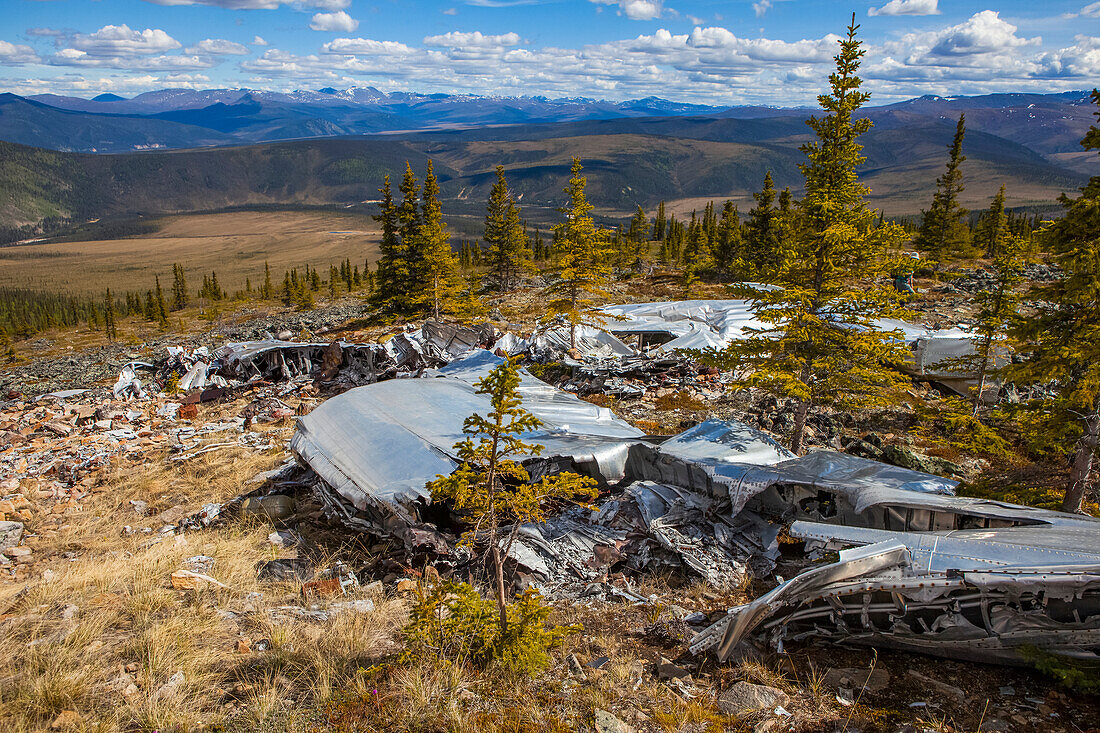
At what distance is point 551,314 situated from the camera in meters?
22.2

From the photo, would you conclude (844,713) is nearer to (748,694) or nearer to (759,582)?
→ (748,694)

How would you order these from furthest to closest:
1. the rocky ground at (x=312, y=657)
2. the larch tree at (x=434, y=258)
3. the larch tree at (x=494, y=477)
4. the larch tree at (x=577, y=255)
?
the larch tree at (x=434, y=258)
the larch tree at (x=577, y=255)
the larch tree at (x=494, y=477)
the rocky ground at (x=312, y=657)

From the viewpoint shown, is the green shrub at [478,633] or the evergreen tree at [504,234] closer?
the green shrub at [478,633]

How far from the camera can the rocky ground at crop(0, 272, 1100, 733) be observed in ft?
14.6

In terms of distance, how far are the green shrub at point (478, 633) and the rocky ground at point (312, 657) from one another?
0.20 meters

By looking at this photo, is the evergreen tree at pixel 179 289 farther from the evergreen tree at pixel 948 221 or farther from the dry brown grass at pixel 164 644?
the evergreen tree at pixel 948 221

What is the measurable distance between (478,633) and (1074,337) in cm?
866

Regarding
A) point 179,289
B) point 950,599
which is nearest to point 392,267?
point 950,599

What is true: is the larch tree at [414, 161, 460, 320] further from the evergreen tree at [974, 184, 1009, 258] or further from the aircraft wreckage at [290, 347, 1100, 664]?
the evergreen tree at [974, 184, 1009, 258]

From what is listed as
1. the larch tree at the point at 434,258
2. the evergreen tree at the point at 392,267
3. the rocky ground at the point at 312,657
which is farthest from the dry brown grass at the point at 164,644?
the evergreen tree at the point at 392,267

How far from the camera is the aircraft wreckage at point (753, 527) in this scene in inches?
195

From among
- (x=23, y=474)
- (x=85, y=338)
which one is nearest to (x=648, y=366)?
(x=23, y=474)

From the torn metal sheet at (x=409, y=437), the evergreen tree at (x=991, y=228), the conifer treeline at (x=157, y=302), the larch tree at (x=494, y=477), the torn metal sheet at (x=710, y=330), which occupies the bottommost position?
the conifer treeline at (x=157, y=302)

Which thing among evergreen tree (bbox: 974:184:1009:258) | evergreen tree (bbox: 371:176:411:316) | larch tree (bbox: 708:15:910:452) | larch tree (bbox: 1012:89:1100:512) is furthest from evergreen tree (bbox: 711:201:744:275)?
larch tree (bbox: 1012:89:1100:512)
